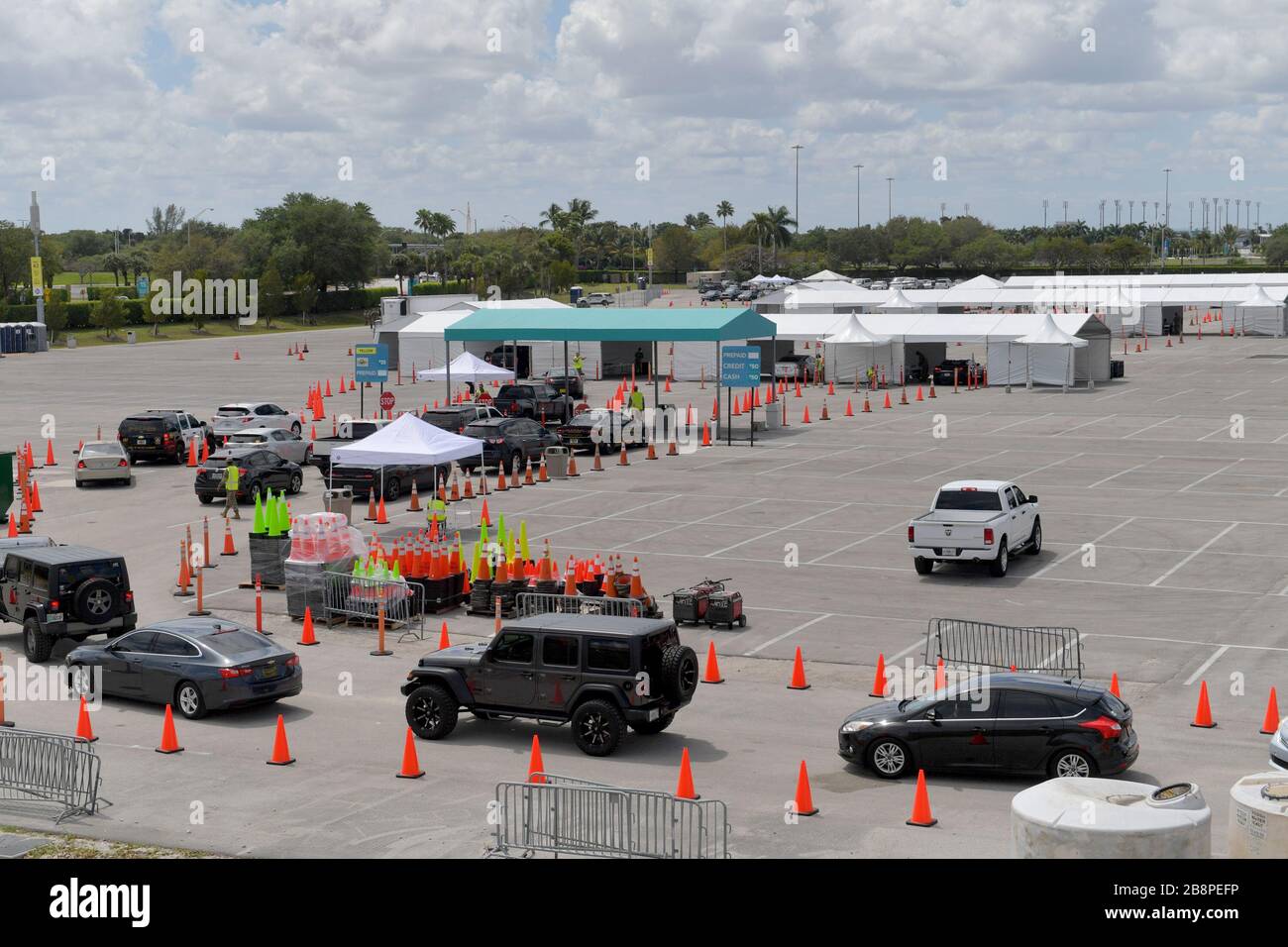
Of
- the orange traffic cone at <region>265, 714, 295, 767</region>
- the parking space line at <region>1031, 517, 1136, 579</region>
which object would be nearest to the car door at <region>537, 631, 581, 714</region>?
the orange traffic cone at <region>265, 714, 295, 767</region>

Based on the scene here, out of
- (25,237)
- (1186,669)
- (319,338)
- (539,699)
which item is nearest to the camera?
(539,699)

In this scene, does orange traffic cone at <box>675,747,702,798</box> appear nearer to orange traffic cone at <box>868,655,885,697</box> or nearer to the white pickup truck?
orange traffic cone at <box>868,655,885,697</box>

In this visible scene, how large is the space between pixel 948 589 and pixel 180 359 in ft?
A: 222

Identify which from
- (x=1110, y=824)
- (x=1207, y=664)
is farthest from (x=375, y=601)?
(x=1110, y=824)

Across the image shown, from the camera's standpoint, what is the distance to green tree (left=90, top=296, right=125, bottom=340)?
102 meters

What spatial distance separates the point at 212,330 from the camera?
112m

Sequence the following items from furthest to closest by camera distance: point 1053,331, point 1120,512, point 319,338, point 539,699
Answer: point 319,338
point 1053,331
point 1120,512
point 539,699

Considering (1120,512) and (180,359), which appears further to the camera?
(180,359)

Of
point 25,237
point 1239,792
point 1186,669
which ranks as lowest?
point 1186,669

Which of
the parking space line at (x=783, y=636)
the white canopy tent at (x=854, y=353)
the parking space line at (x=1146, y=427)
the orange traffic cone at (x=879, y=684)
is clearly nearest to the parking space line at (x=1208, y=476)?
the parking space line at (x=1146, y=427)

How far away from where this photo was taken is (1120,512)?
33.1 m

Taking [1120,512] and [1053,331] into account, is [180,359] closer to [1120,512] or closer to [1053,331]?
[1053,331]

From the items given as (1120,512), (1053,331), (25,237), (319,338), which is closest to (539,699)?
(1120,512)

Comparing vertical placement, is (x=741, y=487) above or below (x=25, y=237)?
below
